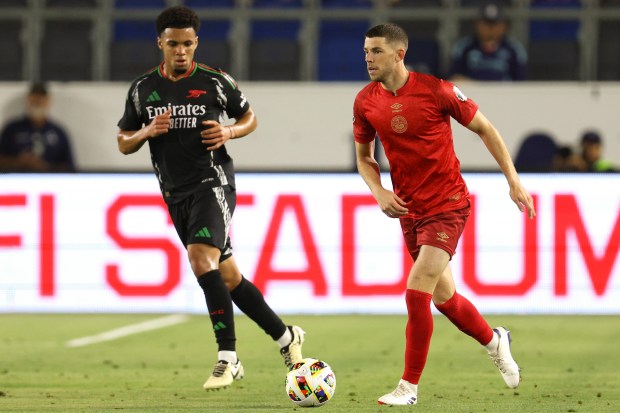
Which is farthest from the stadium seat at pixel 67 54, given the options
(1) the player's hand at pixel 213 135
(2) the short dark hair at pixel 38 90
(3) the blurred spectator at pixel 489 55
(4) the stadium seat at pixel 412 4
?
(1) the player's hand at pixel 213 135

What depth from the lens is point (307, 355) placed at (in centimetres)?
1029

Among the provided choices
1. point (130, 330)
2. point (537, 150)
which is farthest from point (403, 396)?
point (537, 150)

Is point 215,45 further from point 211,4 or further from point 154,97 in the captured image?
point 154,97

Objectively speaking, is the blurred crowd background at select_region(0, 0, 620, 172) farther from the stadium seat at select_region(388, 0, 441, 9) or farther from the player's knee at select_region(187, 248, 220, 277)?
the player's knee at select_region(187, 248, 220, 277)

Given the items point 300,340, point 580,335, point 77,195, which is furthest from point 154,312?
point 300,340

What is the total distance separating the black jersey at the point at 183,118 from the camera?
8195 millimetres

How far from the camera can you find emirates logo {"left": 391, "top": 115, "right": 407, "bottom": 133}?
7.41 meters

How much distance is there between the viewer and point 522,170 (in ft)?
43.1

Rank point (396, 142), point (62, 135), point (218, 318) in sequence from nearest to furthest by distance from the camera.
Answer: point (396, 142)
point (218, 318)
point (62, 135)

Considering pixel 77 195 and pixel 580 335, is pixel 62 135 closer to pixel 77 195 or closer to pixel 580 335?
pixel 77 195

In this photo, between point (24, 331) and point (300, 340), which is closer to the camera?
point (300, 340)

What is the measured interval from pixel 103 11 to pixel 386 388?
29.3 feet

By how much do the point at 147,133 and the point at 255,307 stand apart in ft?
3.95

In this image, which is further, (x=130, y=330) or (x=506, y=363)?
(x=130, y=330)
